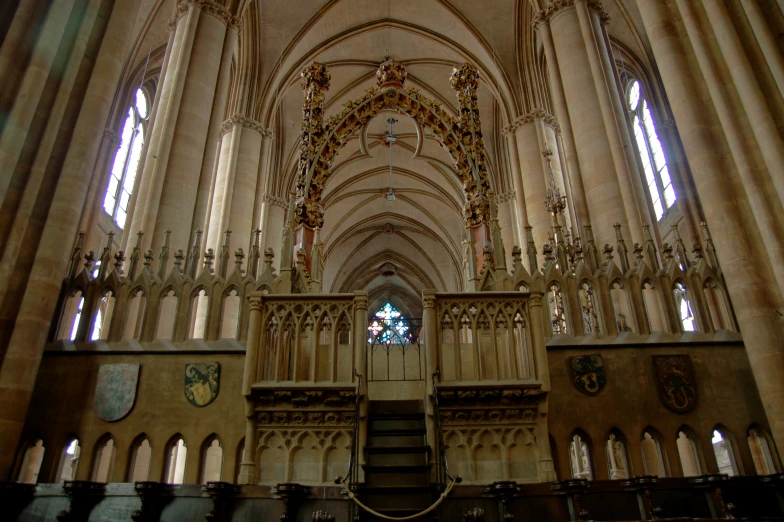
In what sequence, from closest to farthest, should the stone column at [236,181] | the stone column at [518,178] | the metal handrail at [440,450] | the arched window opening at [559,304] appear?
the metal handrail at [440,450] → the arched window opening at [559,304] → the stone column at [236,181] → the stone column at [518,178]

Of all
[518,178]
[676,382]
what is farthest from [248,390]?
[518,178]

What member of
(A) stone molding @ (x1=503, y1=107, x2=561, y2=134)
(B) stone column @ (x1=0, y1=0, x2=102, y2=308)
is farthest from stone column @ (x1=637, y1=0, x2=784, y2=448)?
(A) stone molding @ (x1=503, y1=107, x2=561, y2=134)

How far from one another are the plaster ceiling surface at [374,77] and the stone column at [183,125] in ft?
10.3

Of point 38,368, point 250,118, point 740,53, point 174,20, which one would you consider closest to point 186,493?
point 38,368

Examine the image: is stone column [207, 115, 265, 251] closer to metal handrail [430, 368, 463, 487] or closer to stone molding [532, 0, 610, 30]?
stone molding [532, 0, 610, 30]

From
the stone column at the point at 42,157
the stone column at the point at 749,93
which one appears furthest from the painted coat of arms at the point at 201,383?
the stone column at the point at 749,93

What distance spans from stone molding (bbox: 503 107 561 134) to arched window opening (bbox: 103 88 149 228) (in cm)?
1075

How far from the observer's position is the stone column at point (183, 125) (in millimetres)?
9523

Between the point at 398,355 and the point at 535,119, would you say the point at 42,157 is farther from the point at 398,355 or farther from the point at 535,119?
the point at 535,119

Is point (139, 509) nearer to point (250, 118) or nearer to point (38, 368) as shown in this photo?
point (38, 368)

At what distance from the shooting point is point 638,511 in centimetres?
411

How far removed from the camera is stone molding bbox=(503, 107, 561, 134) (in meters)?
16.2

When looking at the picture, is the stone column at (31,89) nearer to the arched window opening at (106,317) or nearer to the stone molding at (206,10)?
the arched window opening at (106,317)

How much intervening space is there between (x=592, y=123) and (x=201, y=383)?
Answer: 7947 millimetres
